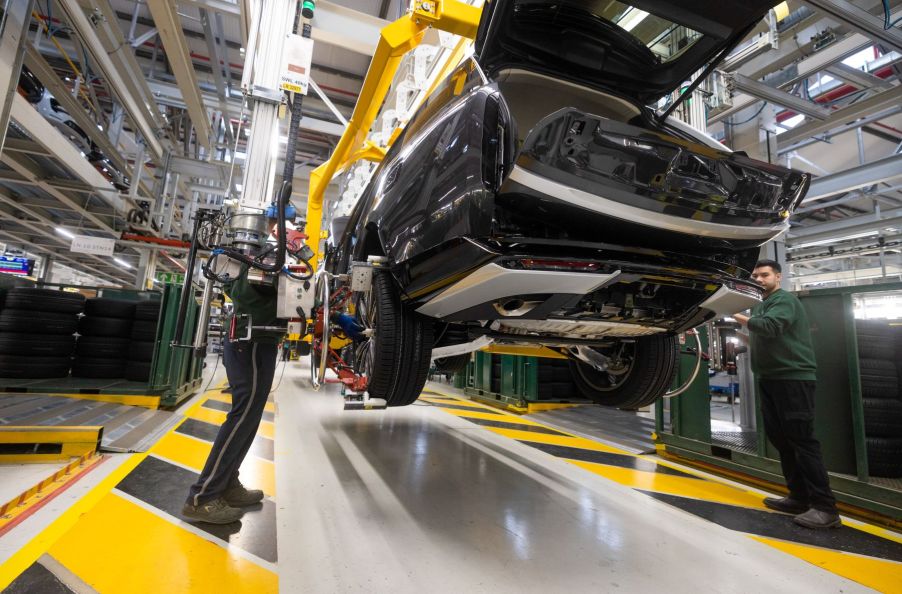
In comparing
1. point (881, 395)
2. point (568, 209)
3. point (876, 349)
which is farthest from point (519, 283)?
point (876, 349)

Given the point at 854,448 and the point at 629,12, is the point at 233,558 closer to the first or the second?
the point at 629,12

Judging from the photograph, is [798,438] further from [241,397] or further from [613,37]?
[241,397]

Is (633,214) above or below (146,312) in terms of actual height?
above

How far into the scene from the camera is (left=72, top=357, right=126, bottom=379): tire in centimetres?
412

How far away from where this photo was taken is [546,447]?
339 centimetres

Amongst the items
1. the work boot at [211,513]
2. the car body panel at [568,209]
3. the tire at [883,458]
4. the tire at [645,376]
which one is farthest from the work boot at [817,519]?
the work boot at [211,513]

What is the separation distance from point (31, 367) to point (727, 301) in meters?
5.56

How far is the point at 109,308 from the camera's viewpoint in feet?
13.9

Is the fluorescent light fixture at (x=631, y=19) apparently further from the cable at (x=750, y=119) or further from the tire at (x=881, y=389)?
the cable at (x=750, y=119)

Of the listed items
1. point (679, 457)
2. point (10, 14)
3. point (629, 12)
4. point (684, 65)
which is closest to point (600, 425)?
point (679, 457)

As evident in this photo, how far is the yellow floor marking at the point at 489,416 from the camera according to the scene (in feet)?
14.8

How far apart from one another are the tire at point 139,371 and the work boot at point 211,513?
123 inches

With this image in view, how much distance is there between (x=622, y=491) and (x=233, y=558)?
2069 mm

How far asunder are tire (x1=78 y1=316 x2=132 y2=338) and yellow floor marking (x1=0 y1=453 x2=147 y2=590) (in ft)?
8.63
